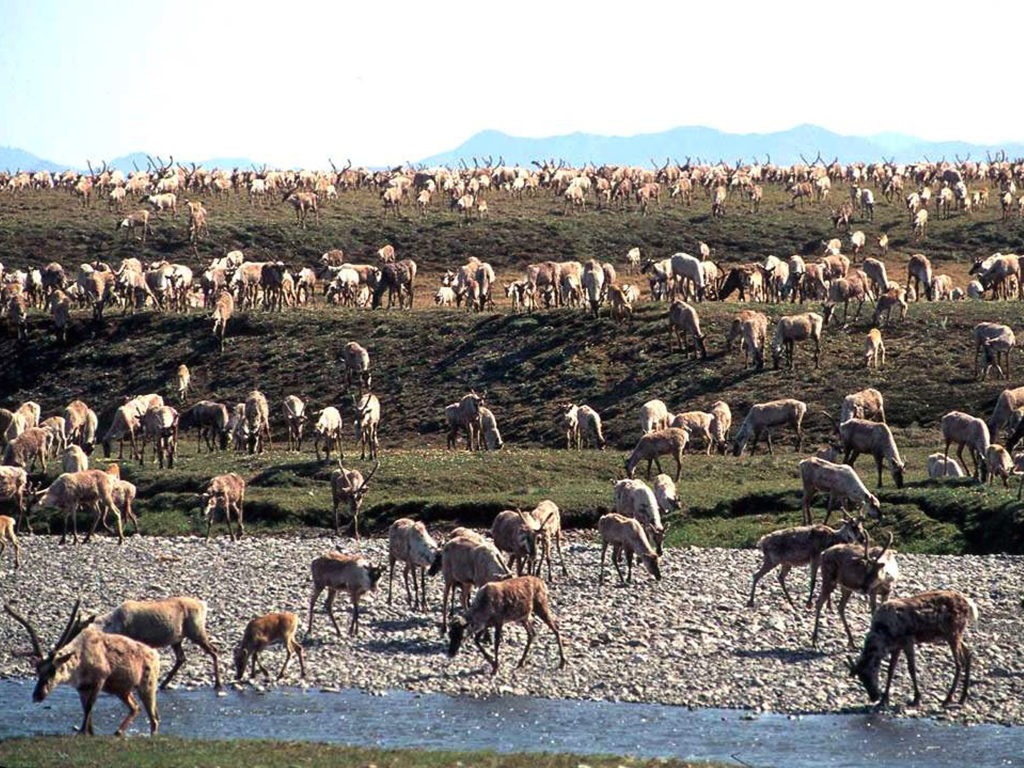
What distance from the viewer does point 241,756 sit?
1808 centimetres

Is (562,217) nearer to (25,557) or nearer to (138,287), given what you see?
(138,287)

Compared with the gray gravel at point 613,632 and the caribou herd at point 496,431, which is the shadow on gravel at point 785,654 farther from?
the caribou herd at point 496,431

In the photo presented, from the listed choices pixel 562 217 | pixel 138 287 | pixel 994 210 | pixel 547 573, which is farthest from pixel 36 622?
pixel 994 210

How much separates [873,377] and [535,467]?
464 inches

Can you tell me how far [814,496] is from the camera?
3250 cm

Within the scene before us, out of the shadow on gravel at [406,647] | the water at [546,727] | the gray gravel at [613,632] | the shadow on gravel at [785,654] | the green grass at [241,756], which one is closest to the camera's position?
the green grass at [241,756]

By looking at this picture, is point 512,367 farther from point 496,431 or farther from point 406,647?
point 406,647

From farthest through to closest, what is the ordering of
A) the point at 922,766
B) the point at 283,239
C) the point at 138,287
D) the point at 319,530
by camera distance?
the point at 283,239
the point at 138,287
the point at 319,530
the point at 922,766

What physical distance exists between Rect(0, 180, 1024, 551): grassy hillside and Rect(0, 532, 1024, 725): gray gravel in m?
3.51

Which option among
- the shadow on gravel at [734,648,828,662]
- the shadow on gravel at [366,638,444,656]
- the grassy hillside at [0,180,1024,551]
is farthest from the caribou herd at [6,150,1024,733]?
the grassy hillside at [0,180,1024,551]

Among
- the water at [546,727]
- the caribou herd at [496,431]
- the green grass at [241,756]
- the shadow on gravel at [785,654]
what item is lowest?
the water at [546,727]

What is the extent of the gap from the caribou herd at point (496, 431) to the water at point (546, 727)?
83 centimetres

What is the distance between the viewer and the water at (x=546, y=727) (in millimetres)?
18844

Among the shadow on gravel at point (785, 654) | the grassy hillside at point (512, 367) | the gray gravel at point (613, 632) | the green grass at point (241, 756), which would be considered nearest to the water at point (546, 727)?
the gray gravel at point (613, 632)
